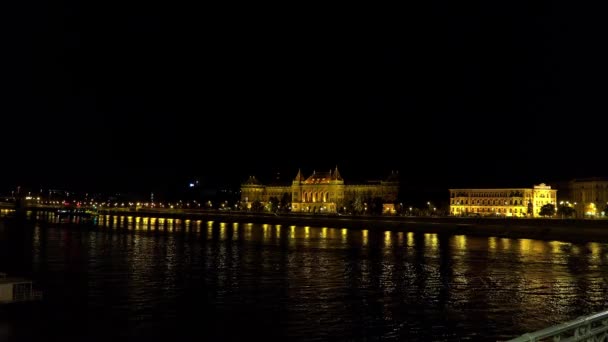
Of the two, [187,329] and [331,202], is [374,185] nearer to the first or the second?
[331,202]

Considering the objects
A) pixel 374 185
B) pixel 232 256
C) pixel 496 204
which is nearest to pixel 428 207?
pixel 496 204

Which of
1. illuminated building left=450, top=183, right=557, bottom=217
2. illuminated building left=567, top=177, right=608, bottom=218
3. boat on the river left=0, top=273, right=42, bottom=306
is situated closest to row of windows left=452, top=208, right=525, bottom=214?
illuminated building left=450, top=183, right=557, bottom=217

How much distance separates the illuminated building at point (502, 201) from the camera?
10344 centimetres

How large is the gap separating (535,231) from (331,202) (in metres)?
71.8

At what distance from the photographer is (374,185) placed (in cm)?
12850

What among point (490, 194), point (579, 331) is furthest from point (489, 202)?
point (579, 331)

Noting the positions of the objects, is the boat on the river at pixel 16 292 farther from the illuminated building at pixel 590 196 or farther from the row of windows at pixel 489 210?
the row of windows at pixel 489 210

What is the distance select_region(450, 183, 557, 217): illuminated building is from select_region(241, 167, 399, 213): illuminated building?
13083 millimetres

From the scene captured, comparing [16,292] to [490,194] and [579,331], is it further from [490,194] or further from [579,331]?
[490,194]

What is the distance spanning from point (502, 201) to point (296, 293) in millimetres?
87508

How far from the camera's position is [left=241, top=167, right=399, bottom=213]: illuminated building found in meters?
126

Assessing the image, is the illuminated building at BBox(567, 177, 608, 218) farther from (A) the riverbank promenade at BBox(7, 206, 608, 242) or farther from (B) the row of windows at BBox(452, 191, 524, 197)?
(A) the riverbank promenade at BBox(7, 206, 608, 242)

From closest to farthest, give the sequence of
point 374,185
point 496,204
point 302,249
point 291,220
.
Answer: point 302,249 < point 291,220 < point 496,204 < point 374,185

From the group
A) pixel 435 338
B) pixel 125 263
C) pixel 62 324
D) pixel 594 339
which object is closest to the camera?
pixel 594 339
